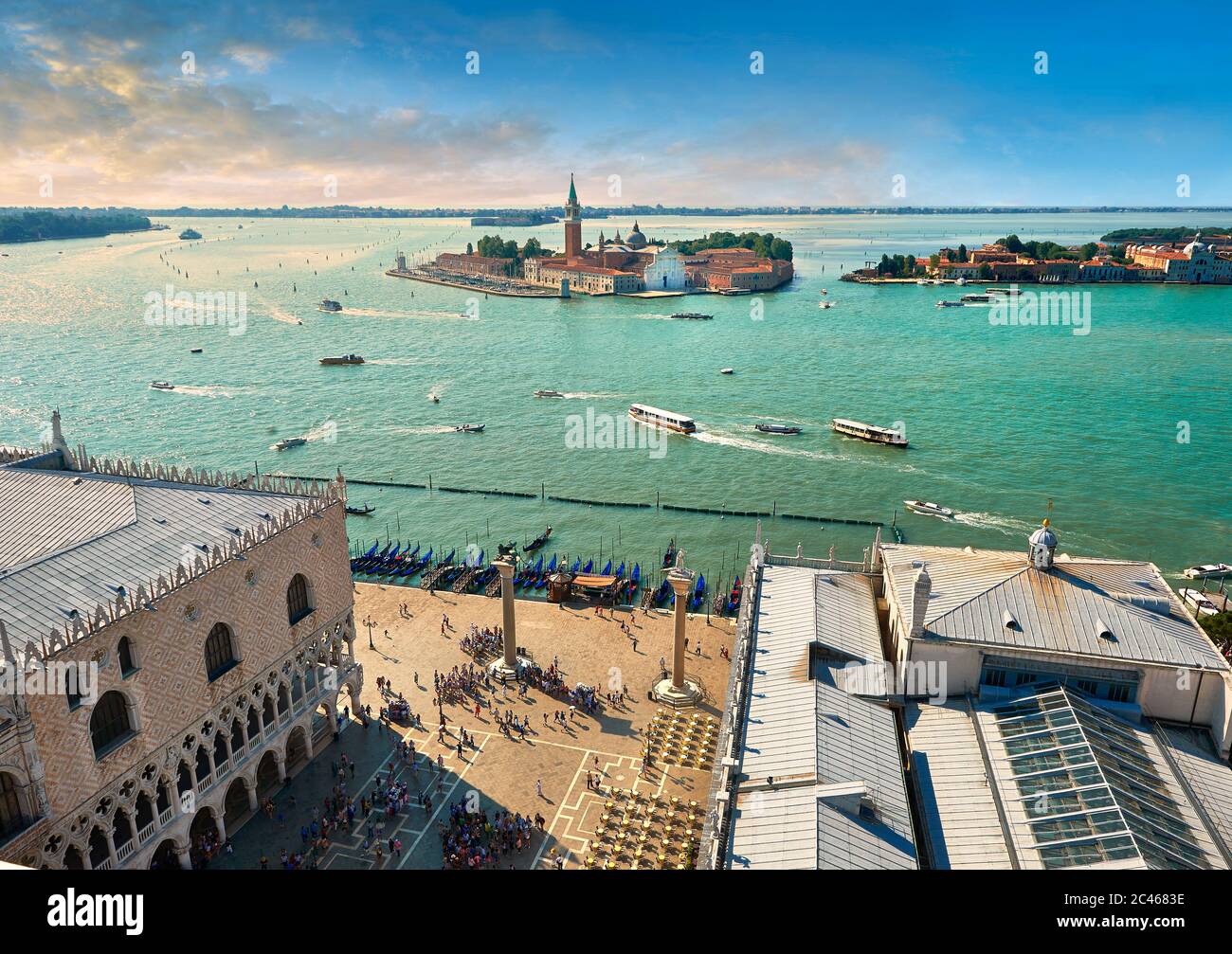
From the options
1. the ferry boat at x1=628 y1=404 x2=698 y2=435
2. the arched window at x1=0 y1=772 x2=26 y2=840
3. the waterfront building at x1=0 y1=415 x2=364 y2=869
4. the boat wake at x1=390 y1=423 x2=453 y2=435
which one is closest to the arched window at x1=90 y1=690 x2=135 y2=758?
the waterfront building at x1=0 y1=415 x2=364 y2=869

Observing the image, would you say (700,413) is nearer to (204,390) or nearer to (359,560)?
(359,560)

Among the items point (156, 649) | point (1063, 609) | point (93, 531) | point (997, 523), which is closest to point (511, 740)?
point (156, 649)

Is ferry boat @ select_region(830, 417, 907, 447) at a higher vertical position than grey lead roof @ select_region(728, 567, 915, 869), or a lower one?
higher

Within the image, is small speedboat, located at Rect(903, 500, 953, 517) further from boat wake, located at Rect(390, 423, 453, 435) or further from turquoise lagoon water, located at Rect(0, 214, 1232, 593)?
boat wake, located at Rect(390, 423, 453, 435)

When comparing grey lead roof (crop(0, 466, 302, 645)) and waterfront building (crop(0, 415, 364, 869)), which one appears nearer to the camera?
waterfront building (crop(0, 415, 364, 869))
